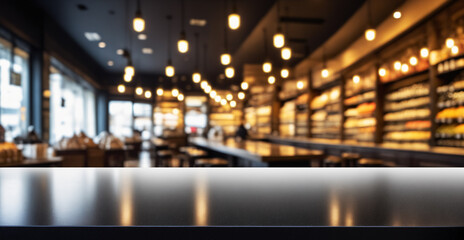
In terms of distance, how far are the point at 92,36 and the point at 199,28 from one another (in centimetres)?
312

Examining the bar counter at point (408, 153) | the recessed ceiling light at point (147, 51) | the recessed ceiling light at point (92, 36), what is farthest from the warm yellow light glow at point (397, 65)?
the recessed ceiling light at point (92, 36)

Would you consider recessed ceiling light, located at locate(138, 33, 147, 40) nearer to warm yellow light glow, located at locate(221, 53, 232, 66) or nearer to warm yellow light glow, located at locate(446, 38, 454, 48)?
warm yellow light glow, located at locate(221, 53, 232, 66)

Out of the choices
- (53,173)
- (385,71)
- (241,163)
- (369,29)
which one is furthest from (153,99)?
(53,173)

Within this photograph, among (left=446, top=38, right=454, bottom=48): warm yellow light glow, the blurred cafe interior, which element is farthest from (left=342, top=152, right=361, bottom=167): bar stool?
(left=446, top=38, right=454, bottom=48): warm yellow light glow

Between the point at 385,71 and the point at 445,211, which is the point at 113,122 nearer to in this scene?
the point at 385,71

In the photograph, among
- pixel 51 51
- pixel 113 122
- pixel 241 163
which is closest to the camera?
pixel 241 163

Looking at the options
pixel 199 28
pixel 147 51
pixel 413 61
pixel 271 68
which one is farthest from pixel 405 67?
pixel 147 51

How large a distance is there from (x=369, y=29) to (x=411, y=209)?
443 centimetres

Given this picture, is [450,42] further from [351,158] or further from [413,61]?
[351,158]

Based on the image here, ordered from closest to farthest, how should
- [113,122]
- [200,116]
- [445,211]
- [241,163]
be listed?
[445,211] → [241,163] → [113,122] → [200,116]

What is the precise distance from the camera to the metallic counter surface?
1.90 feet

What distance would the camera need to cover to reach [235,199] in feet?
2.39

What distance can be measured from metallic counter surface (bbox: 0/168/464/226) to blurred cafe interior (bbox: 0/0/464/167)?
103 inches

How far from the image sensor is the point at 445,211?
63 centimetres
